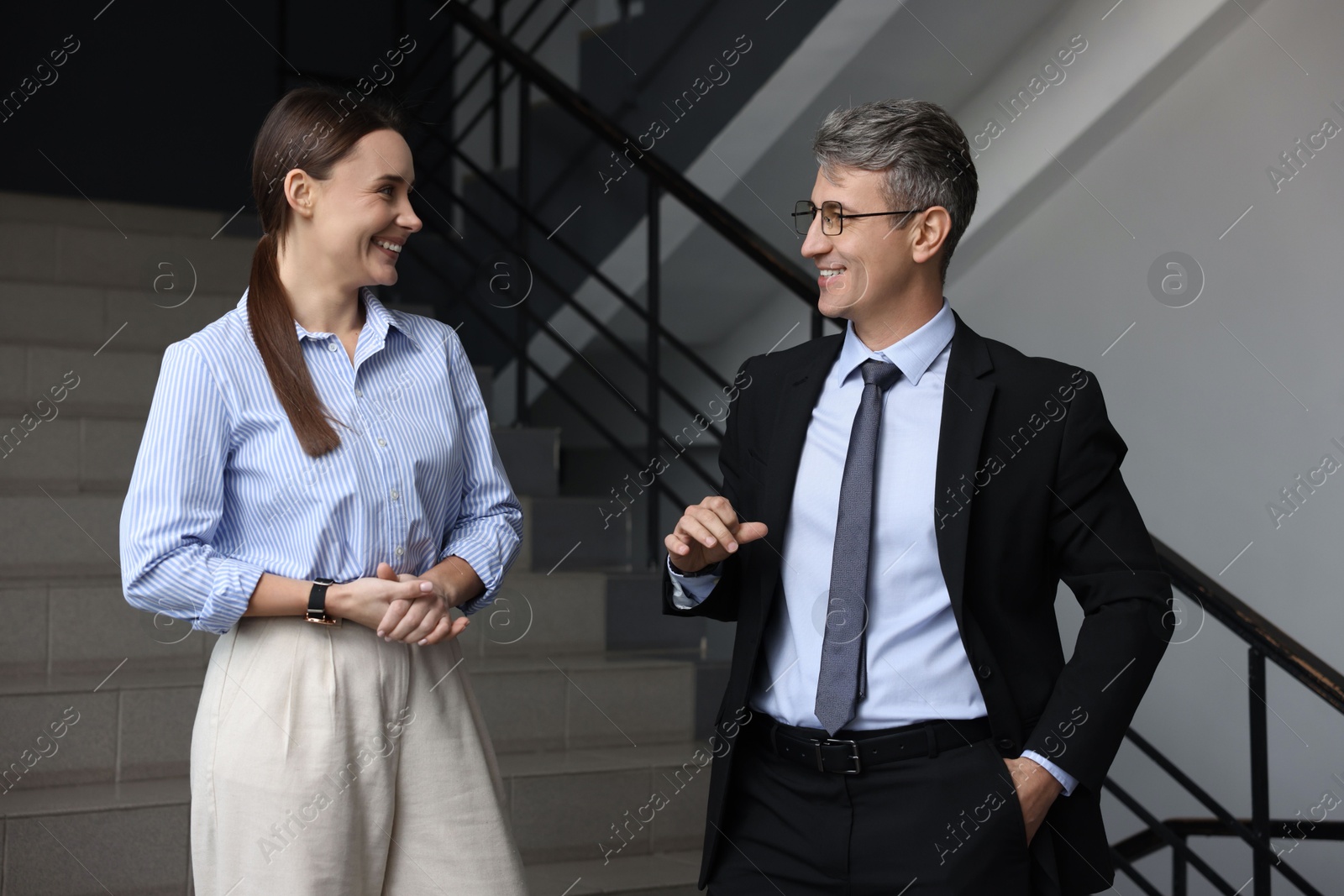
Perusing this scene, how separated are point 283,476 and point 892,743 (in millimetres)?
782

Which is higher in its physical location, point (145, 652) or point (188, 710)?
point (145, 652)

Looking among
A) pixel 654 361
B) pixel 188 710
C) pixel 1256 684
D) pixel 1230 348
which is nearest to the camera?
pixel 1256 684

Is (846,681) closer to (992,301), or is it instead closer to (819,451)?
(819,451)

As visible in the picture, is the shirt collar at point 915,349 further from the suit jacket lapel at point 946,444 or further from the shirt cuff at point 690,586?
the shirt cuff at point 690,586

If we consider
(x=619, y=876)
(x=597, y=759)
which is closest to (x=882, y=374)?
(x=619, y=876)

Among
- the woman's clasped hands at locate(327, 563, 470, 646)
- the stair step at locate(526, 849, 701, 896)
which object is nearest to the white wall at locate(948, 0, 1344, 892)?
the stair step at locate(526, 849, 701, 896)

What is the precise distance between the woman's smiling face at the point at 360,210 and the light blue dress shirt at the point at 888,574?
1.77 ft

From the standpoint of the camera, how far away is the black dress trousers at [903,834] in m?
1.40

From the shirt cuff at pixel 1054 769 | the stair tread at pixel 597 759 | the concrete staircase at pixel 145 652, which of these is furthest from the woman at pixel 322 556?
the stair tread at pixel 597 759

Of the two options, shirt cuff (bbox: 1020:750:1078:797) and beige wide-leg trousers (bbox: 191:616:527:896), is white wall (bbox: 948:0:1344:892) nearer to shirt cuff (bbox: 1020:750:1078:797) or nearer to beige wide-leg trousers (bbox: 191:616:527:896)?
shirt cuff (bbox: 1020:750:1078:797)

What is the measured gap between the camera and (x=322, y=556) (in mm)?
1448

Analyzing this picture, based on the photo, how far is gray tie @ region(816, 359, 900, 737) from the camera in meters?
1.46

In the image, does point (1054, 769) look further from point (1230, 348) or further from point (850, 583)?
point (1230, 348)

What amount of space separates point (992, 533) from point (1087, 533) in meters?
0.12
